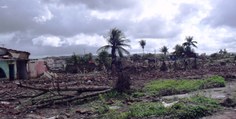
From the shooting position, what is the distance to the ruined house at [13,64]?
38000 mm

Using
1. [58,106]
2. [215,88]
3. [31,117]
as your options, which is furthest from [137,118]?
[215,88]

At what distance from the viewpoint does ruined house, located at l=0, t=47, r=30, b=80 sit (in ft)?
125

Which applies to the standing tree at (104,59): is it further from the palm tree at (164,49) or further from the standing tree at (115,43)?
the palm tree at (164,49)

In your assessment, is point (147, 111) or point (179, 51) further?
point (179, 51)

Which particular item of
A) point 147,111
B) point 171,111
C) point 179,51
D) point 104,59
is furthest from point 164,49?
point 171,111

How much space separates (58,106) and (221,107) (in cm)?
752

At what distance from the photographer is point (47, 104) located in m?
15.7

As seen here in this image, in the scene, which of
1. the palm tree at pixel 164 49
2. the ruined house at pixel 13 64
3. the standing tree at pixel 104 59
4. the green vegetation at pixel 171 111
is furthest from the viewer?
the palm tree at pixel 164 49

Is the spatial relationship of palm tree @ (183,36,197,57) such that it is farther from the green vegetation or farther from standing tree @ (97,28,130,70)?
the green vegetation

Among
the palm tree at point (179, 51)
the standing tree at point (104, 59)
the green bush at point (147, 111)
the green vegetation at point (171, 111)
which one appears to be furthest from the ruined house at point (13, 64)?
the green bush at point (147, 111)

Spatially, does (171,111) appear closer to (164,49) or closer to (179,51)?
(179,51)

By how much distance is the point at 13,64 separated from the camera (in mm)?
39250

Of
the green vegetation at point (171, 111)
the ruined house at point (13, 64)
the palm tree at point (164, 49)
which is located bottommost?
the green vegetation at point (171, 111)

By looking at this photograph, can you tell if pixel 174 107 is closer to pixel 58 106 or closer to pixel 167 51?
pixel 58 106
